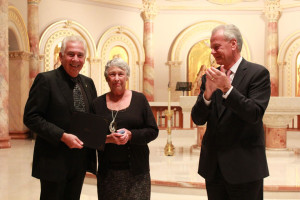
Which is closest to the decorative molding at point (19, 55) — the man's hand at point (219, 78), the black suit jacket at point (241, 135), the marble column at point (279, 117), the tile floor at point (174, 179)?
the tile floor at point (174, 179)

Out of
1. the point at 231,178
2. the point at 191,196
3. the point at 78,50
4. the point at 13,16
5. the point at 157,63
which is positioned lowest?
the point at 191,196

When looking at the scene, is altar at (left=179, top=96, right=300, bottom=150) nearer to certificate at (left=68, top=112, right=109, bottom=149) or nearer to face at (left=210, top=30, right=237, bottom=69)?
certificate at (left=68, top=112, right=109, bottom=149)

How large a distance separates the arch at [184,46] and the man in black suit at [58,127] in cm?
1296

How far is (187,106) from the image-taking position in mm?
8414

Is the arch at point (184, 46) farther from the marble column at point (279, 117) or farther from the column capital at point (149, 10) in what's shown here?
the marble column at point (279, 117)

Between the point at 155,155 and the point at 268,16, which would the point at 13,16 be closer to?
the point at 155,155

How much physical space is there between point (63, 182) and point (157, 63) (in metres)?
13.4

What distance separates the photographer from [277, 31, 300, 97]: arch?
15.4 meters

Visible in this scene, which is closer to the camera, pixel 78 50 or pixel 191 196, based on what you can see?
pixel 78 50

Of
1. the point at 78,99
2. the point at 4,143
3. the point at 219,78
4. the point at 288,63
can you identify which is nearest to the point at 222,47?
the point at 219,78

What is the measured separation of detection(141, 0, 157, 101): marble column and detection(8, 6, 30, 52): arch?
5125 millimetres

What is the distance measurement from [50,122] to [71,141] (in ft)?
0.86

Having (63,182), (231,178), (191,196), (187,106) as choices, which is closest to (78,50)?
(63,182)

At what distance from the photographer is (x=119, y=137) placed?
9.76 feet
